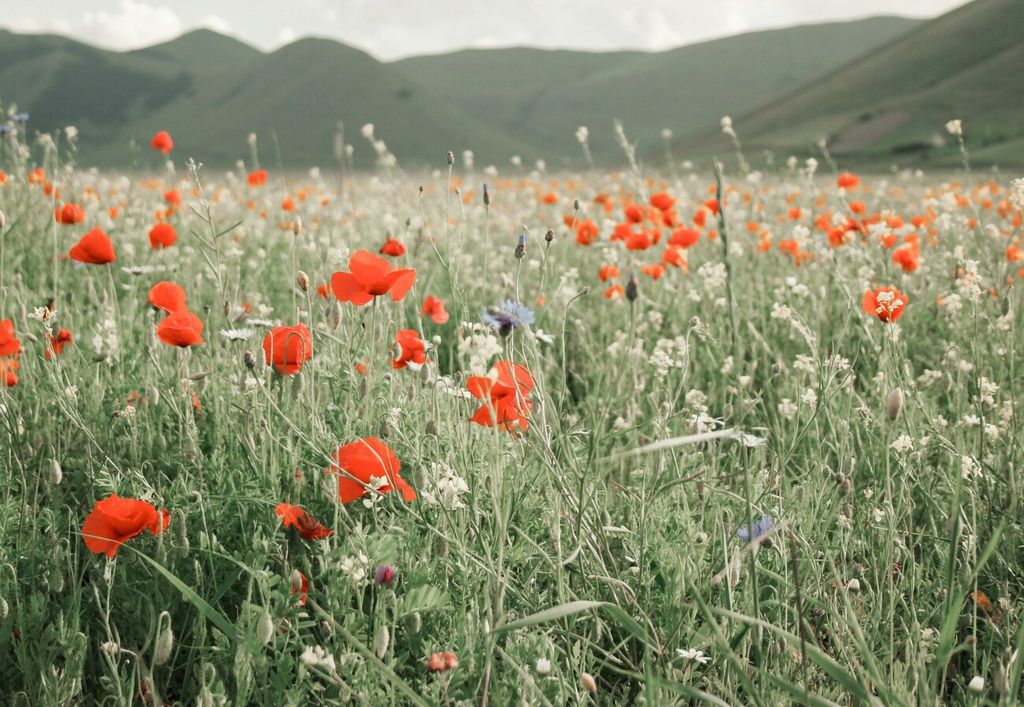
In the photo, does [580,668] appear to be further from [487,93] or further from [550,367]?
[487,93]

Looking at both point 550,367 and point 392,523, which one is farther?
point 550,367

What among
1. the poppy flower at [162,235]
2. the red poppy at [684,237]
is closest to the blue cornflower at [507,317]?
the poppy flower at [162,235]

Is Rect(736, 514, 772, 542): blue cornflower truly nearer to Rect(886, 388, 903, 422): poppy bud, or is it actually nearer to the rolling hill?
Rect(886, 388, 903, 422): poppy bud

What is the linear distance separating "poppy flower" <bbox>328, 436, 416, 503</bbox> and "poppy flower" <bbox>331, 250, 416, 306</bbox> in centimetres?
35

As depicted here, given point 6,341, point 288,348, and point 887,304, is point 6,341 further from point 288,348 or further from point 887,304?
point 887,304

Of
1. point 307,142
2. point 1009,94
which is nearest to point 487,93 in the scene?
point 307,142

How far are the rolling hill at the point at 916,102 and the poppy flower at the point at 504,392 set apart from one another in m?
29.8

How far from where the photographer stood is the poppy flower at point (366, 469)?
163cm

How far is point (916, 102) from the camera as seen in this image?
48969 mm

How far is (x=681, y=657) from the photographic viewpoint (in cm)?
150

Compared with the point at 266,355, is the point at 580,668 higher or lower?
lower

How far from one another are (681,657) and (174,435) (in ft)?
4.71

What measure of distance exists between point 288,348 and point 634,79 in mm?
132934

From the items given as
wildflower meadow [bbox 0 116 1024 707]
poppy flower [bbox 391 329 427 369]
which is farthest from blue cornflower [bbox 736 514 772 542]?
poppy flower [bbox 391 329 427 369]
